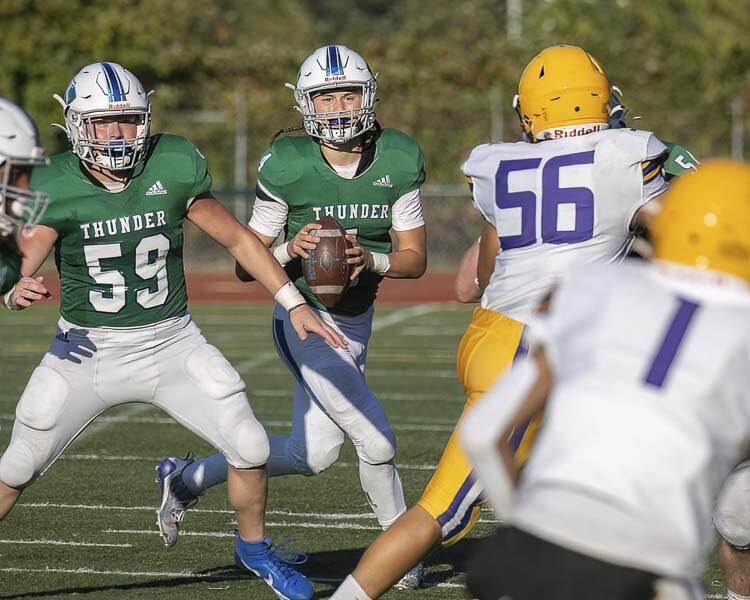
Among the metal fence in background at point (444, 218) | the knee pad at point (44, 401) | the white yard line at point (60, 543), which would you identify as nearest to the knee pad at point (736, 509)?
the knee pad at point (44, 401)

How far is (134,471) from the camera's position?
621cm

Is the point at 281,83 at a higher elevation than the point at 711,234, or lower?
lower

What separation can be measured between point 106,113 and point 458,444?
5.13ft

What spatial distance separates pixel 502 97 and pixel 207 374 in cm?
1346

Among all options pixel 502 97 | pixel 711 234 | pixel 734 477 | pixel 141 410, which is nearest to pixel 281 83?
pixel 502 97

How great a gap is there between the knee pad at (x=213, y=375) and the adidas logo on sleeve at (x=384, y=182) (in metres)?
0.92

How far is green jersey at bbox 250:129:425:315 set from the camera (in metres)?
4.80

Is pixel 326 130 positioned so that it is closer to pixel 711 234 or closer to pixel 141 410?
pixel 711 234

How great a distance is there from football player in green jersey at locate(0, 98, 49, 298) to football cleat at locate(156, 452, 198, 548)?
4.95ft

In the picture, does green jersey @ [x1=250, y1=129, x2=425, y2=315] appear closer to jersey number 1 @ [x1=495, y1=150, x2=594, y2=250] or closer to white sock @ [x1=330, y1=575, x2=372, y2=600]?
jersey number 1 @ [x1=495, y1=150, x2=594, y2=250]

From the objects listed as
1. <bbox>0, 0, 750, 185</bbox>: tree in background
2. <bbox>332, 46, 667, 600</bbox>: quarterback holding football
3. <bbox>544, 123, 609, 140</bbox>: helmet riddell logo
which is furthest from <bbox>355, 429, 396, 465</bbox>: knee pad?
<bbox>0, 0, 750, 185</bbox>: tree in background

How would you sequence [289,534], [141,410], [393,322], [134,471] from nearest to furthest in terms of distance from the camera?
[289,534]
[134,471]
[141,410]
[393,322]

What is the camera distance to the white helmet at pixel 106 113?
166 inches

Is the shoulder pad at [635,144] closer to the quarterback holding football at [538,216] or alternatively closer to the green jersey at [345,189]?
the quarterback holding football at [538,216]
